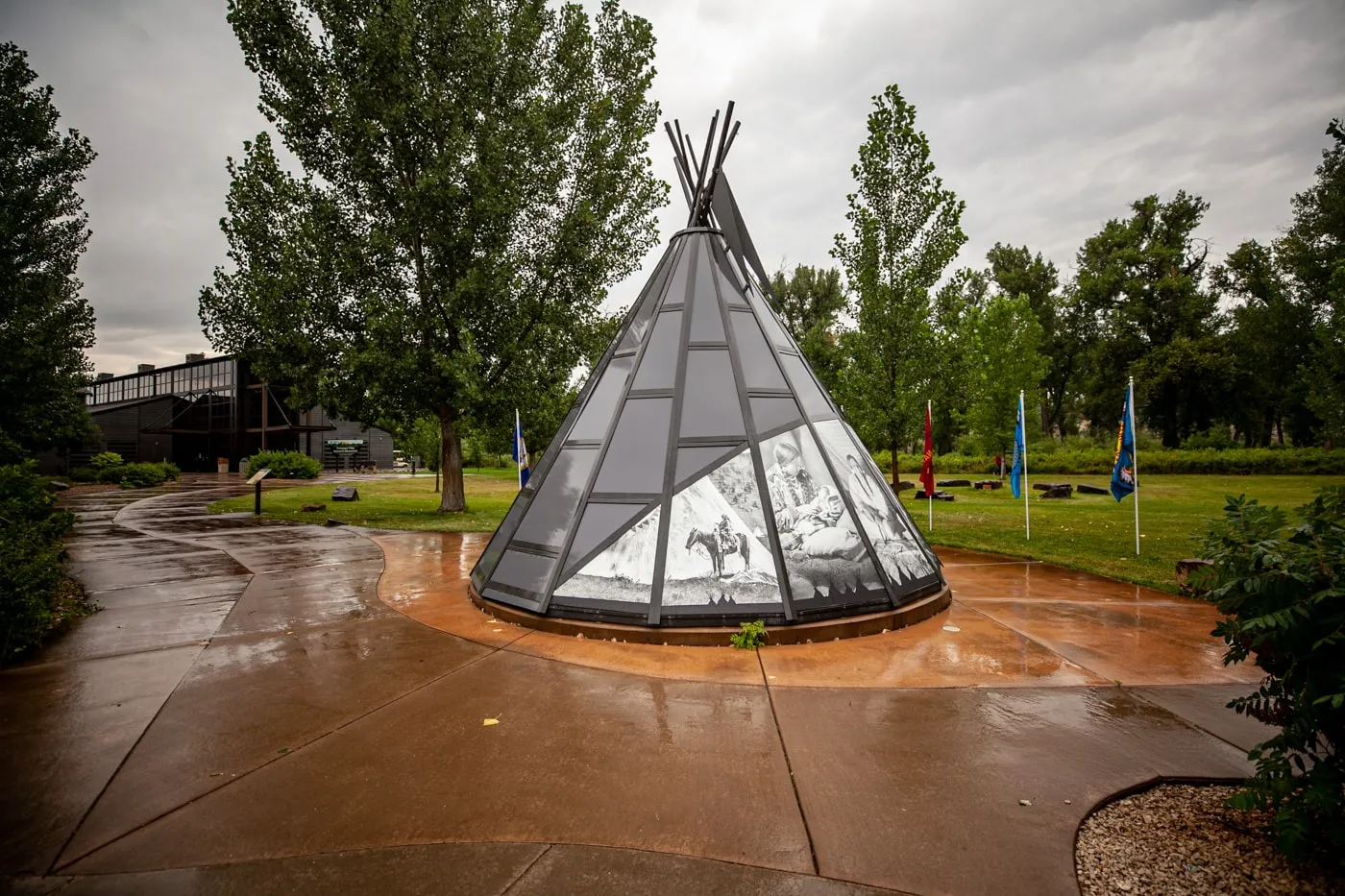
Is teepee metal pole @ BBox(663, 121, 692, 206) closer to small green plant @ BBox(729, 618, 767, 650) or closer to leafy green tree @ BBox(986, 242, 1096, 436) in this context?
small green plant @ BBox(729, 618, 767, 650)

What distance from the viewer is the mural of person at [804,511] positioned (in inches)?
221

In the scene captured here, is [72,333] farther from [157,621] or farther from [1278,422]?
[1278,422]

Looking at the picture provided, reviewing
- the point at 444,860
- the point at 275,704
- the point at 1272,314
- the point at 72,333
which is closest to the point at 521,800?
the point at 444,860

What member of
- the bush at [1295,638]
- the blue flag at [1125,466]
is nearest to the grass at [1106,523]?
the blue flag at [1125,466]

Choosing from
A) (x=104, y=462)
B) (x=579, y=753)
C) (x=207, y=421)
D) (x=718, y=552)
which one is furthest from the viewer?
(x=207, y=421)

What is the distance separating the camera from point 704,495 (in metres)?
5.71

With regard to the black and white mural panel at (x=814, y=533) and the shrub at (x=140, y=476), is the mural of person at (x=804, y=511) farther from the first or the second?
the shrub at (x=140, y=476)

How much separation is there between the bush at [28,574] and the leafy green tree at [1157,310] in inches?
2001

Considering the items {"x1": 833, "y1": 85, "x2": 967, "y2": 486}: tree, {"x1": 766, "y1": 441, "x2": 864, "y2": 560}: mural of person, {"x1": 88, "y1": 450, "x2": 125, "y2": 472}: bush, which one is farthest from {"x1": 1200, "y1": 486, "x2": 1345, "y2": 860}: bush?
{"x1": 88, "y1": 450, "x2": 125, "y2": 472}: bush

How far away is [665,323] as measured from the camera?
6961mm

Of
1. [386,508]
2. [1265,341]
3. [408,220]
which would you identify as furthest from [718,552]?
[1265,341]

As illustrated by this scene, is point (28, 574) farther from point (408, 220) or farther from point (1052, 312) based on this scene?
point (1052, 312)

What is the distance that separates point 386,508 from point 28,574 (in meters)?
14.3

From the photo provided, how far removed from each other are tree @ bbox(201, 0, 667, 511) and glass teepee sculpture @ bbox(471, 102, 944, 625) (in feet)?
28.7
